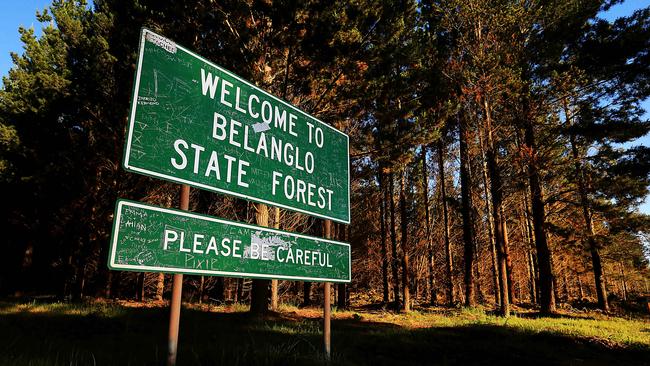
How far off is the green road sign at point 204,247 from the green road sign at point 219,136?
1.02 feet

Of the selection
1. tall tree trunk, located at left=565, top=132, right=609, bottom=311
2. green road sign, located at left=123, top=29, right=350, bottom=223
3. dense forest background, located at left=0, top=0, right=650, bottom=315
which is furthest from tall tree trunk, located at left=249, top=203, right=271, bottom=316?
tall tree trunk, located at left=565, top=132, right=609, bottom=311

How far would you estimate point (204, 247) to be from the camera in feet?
9.84

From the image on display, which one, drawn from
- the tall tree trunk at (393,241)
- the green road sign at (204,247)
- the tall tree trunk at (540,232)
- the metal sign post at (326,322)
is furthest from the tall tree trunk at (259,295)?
the tall tree trunk at (540,232)

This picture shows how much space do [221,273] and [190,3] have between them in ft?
27.0

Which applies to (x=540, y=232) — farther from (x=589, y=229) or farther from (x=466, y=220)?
(x=589, y=229)

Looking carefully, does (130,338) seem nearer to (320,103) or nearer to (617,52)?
(320,103)

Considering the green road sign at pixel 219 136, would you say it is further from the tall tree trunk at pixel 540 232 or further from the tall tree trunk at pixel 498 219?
the tall tree trunk at pixel 540 232

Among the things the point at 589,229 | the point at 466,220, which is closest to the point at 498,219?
the point at 466,220

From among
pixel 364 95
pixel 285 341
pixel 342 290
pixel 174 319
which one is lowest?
pixel 285 341

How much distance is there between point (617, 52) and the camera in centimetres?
1384

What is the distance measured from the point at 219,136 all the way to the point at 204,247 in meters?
1.01

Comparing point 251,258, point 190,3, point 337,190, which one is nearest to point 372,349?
point 337,190

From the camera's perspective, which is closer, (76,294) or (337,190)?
(337,190)

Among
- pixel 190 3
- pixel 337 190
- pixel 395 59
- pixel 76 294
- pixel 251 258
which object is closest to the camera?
pixel 251 258
